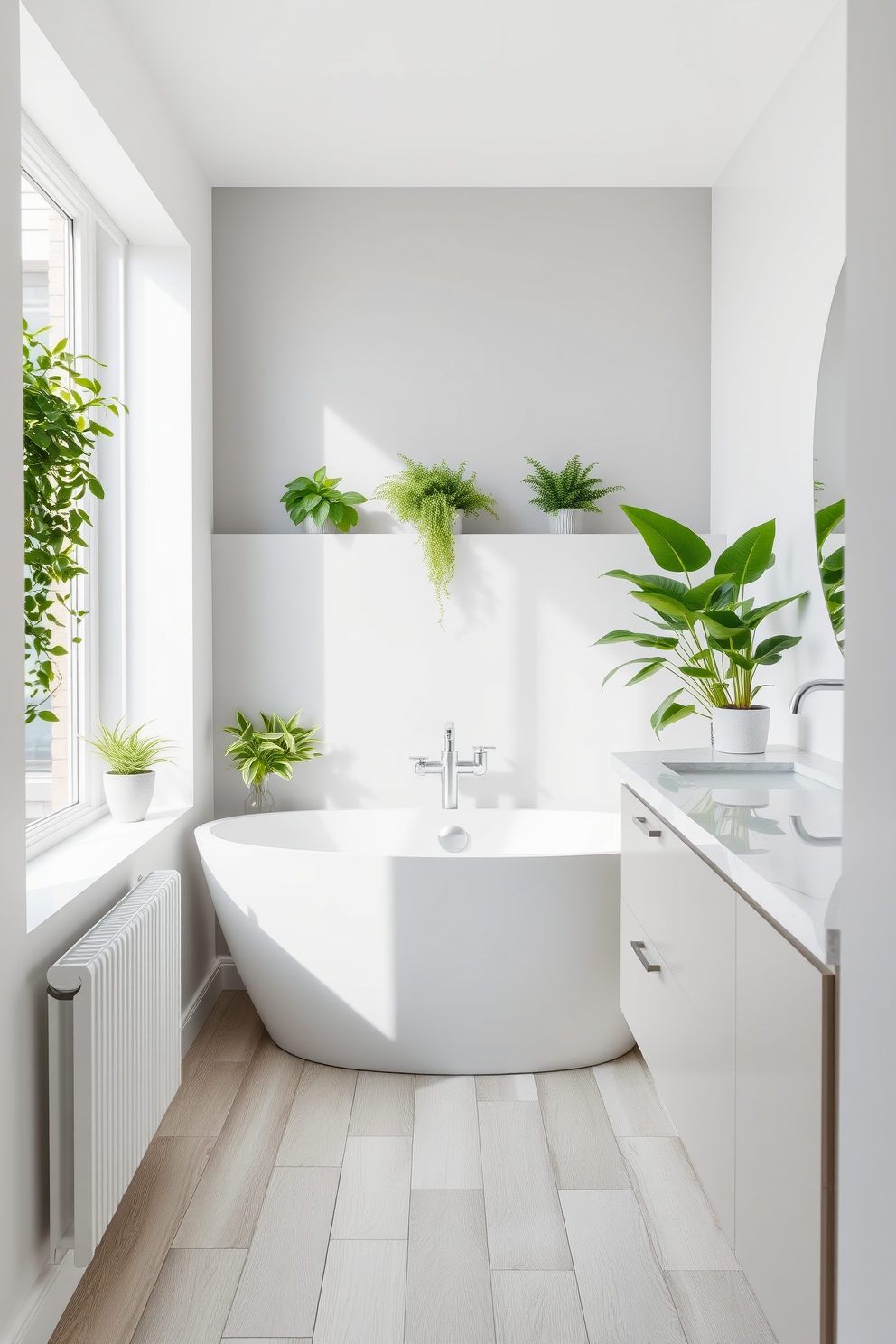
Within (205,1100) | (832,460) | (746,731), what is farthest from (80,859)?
(832,460)

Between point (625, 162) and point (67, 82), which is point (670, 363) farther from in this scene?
point (67, 82)

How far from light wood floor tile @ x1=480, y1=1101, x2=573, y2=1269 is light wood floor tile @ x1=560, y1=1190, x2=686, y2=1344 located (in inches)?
1.5

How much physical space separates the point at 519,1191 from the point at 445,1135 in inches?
11.2

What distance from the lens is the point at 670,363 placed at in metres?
3.26

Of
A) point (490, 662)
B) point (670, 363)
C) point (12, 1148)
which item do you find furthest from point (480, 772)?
point (12, 1148)

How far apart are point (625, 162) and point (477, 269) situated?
56 cm

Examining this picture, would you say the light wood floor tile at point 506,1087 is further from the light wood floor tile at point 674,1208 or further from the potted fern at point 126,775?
the potted fern at point 126,775

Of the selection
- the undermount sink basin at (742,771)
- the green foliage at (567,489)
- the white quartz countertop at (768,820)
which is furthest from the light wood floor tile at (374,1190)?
the green foliage at (567,489)

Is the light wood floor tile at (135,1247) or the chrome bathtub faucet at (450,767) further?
the chrome bathtub faucet at (450,767)

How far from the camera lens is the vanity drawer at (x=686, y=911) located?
1500mm

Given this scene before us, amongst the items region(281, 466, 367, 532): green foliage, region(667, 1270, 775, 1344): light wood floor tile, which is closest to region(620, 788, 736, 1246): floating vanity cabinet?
region(667, 1270, 775, 1344): light wood floor tile

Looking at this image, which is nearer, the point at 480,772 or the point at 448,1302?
the point at 448,1302

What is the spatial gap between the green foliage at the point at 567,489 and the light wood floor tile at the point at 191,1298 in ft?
7.49

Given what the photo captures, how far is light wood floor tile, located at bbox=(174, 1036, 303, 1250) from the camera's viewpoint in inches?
75.9
